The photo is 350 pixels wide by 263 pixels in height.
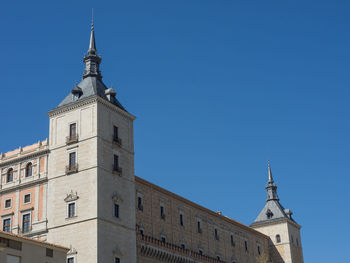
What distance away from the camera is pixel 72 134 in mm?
61781

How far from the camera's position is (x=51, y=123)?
63938 millimetres

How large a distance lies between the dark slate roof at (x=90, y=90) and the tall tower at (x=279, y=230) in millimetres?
45513

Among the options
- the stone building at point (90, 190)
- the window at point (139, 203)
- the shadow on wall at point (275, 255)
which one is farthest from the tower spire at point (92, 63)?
the shadow on wall at point (275, 255)

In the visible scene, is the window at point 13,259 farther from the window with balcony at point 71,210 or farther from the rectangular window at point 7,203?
the rectangular window at point 7,203

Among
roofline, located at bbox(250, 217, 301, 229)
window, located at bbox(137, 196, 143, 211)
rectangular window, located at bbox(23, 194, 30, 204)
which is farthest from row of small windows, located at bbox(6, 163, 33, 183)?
roofline, located at bbox(250, 217, 301, 229)

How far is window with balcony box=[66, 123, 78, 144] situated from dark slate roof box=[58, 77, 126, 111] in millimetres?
2783

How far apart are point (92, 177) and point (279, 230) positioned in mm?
50472

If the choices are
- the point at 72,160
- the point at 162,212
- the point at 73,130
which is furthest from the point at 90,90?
the point at 162,212

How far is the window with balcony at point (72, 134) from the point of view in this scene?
2403 inches

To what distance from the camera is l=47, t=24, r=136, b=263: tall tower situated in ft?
187

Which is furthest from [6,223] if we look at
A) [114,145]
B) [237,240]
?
[237,240]

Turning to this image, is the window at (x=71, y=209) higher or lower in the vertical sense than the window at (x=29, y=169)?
lower

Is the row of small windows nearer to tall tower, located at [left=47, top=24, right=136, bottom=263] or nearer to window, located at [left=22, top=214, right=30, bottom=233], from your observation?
tall tower, located at [left=47, top=24, right=136, bottom=263]

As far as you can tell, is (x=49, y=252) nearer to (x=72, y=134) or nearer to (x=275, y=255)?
(x=72, y=134)
